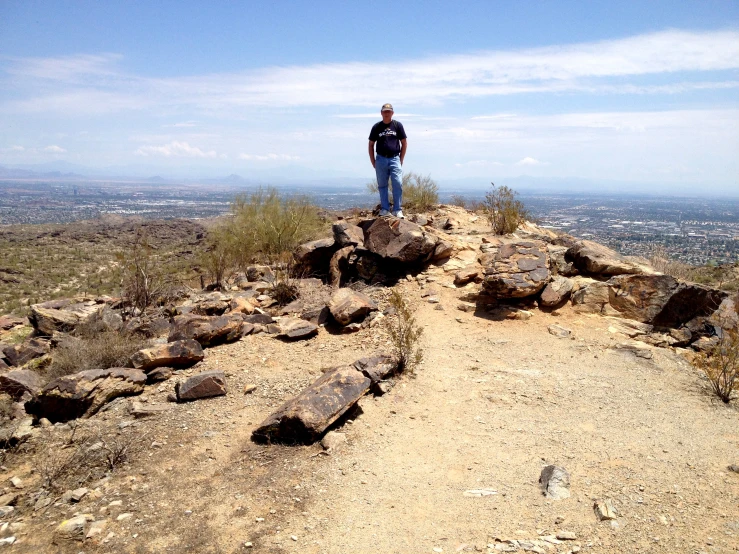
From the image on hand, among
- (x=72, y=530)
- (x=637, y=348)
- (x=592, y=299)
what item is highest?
(x=592, y=299)

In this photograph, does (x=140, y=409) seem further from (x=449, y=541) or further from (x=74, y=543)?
(x=449, y=541)

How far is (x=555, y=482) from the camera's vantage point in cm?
405

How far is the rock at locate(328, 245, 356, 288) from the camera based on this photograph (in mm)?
9789

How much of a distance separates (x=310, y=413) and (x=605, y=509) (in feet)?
8.99

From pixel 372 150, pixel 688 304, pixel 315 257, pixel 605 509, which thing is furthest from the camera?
pixel 315 257

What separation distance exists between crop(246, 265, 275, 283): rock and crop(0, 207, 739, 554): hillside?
2.71 m

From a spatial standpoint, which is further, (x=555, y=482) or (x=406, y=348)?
(x=406, y=348)

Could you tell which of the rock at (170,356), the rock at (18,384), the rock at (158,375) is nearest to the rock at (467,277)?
the rock at (170,356)

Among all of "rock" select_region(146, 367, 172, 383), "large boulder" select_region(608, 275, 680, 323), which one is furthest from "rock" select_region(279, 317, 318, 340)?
"large boulder" select_region(608, 275, 680, 323)

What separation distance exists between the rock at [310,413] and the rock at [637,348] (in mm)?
4281

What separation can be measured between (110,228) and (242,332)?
4317cm

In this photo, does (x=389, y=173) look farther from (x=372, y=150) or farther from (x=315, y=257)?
(x=315, y=257)

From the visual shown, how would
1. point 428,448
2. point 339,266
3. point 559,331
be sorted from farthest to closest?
point 339,266 < point 559,331 < point 428,448

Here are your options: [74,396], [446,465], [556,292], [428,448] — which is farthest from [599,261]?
[74,396]
